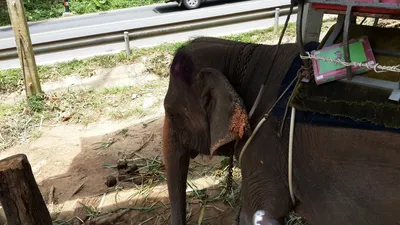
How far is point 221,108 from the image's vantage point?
2094 mm

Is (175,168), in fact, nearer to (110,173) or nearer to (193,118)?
(193,118)

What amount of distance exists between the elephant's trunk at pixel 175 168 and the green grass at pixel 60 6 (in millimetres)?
13981

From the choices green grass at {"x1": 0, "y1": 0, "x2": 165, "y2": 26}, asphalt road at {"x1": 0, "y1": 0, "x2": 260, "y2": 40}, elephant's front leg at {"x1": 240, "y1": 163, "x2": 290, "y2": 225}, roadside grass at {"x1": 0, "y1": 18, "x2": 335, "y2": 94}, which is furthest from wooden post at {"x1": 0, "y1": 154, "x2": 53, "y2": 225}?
green grass at {"x1": 0, "y1": 0, "x2": 165, "y2": 26}

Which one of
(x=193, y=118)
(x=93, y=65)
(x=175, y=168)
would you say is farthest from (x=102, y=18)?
(x=193, y=118)

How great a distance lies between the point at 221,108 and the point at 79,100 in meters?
4.30

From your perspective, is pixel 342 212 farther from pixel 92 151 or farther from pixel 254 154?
pixel 92 151

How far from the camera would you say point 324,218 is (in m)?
2.03

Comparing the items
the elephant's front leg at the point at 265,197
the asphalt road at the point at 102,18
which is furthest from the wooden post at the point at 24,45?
the asphalt road at the point at 102,18

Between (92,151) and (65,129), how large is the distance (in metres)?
0.86

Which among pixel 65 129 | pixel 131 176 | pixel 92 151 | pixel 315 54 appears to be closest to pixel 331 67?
pixel 315 54

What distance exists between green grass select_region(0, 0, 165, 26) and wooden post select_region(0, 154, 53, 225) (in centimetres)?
1393

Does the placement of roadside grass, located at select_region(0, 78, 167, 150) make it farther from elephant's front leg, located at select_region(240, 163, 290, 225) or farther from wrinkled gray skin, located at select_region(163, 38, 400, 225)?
elephant's front leg, located at select_region(240, 163, 290, 225)

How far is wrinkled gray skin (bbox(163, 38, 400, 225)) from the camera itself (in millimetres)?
1768

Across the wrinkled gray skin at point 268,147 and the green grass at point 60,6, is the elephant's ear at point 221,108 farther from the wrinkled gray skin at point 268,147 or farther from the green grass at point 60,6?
the green grass at point 60,6
